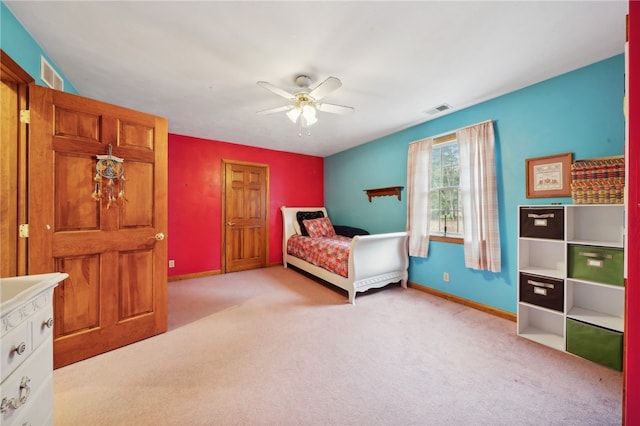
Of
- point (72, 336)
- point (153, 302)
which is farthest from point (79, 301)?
point (153, 302)

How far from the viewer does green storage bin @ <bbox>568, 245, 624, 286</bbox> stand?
5.83ft

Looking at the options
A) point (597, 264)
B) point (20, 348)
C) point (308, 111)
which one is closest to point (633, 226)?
point (597, 264)

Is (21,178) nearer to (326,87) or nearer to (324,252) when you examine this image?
(326,87)

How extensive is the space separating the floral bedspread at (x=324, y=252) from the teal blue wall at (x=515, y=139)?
112 centimetres

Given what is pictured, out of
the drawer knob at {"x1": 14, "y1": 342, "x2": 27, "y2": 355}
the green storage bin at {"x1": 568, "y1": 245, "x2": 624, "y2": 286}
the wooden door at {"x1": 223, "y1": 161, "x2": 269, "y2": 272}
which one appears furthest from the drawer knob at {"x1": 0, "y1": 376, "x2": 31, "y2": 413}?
the wooden door at {"x1": 223, "y1": 161, "x2": 269, "y2": 272}

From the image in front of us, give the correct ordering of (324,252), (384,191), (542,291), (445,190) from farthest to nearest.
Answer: (384,191) → (324,252) → (445,190) → (542,291)

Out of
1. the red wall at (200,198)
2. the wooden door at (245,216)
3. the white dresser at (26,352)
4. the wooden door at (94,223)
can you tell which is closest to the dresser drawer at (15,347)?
the white dresser at (26,352)

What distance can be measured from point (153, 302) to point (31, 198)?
118 centimetres

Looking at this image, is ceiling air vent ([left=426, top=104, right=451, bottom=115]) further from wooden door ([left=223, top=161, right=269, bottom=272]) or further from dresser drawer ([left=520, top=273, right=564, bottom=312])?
wooden door ([left=223, top=161, right=269, bottom=272])

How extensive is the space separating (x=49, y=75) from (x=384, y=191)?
13.2ft

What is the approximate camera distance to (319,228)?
15.5 ft

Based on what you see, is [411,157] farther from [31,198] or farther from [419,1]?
[31,198]

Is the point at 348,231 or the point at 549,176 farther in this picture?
the point at 348,231

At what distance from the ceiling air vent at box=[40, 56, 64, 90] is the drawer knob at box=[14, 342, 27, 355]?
6.74 feet
